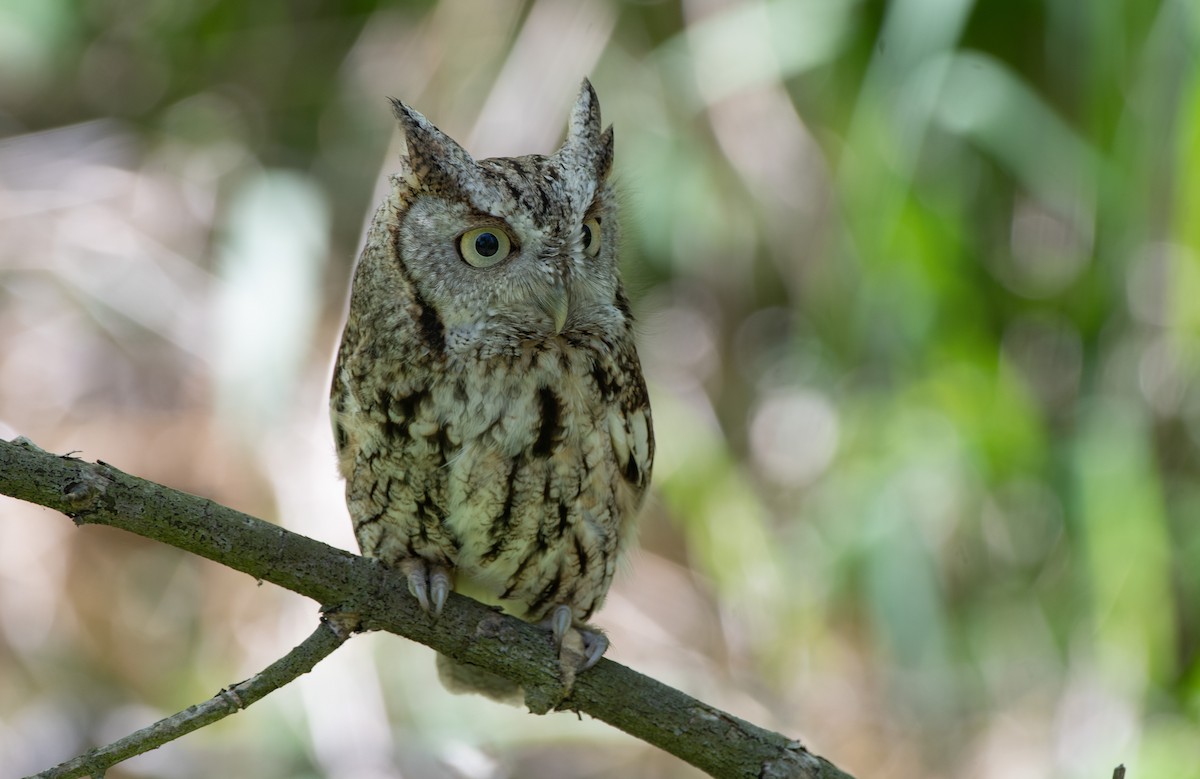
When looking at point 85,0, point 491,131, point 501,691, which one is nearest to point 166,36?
point 85,0

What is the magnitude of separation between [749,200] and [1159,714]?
1.87 meters

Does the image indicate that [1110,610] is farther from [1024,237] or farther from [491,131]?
[491,131]

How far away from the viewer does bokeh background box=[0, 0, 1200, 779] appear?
2.89 metres

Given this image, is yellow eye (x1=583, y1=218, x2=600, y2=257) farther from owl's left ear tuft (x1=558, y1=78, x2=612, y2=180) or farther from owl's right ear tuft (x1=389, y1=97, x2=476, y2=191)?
owl's right ear tuft (x1=389, y1=97, x2=476, y2=191)

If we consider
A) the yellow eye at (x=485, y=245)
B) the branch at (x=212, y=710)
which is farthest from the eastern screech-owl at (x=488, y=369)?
the branch at (x=212, y=710)

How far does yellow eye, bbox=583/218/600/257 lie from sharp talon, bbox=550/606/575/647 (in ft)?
1.80

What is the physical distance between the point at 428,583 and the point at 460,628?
0.41 feet

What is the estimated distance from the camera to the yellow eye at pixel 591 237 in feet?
5.60

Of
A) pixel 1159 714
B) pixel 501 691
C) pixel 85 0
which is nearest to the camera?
pixel 501 691

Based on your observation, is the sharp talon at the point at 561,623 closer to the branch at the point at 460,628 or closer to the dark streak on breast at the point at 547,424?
the branch at the point at 460,628

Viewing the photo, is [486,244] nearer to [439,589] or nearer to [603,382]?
[603,382]

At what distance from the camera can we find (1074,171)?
3082mm

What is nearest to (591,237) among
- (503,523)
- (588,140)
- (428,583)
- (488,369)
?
(588,140)

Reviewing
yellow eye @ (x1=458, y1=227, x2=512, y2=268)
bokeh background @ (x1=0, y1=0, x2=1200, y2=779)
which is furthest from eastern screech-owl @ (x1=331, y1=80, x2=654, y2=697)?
bokeh background @ (x1=0, y1=0, x2=1200, y2=779)
